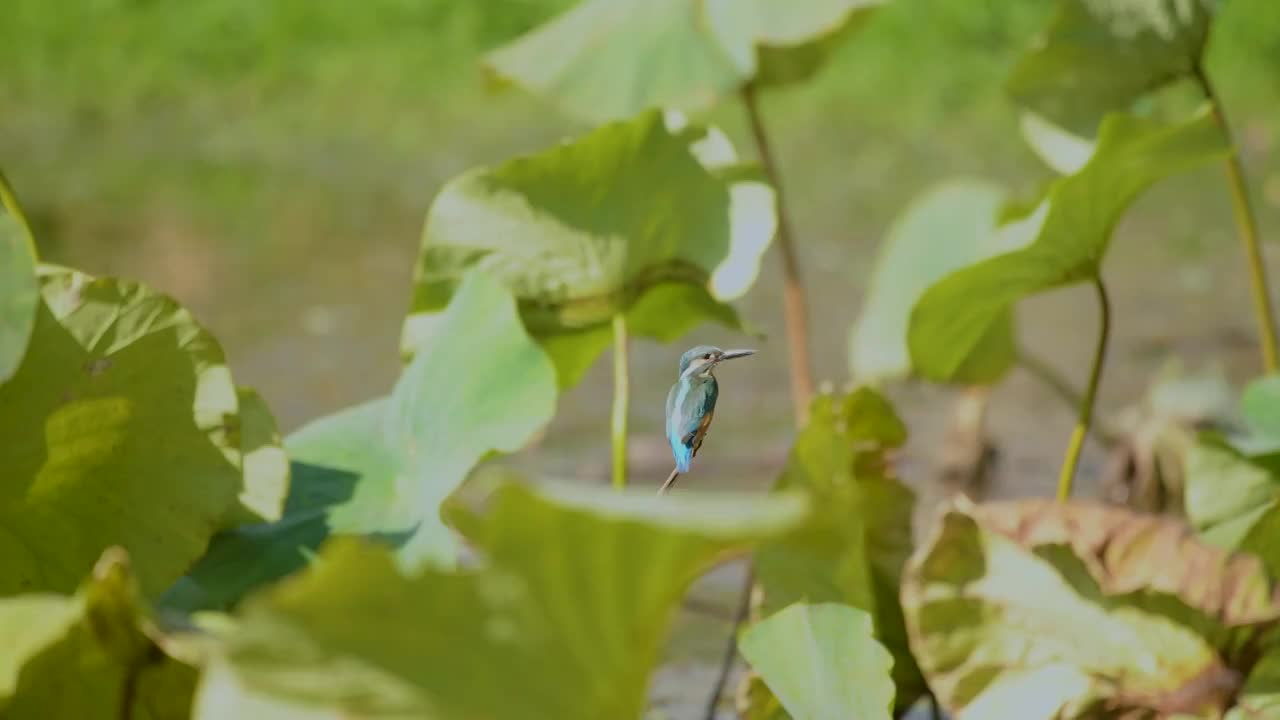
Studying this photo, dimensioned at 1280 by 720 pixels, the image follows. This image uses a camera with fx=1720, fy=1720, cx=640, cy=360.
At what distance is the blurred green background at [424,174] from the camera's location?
1.98 metres

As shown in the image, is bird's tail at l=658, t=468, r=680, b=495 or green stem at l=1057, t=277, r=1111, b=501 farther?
green stem at l=1057, t=277, r=1111, b=501

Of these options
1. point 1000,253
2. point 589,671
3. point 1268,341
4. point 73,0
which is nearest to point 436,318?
point 1000,253

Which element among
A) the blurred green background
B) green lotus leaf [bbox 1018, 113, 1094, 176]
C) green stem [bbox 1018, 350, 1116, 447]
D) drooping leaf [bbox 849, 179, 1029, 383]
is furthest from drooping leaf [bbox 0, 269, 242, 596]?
the blurred green background

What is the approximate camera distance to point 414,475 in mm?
609

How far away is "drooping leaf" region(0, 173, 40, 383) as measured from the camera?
46 cm

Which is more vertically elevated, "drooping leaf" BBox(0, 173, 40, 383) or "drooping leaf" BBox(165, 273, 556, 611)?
"drooping leaf" BBox(0, 173, 40, 383)

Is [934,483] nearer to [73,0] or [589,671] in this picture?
[589,671]

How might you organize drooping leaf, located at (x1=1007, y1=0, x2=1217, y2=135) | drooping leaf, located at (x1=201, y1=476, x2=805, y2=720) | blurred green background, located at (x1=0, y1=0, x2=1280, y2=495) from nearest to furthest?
1. drooping leaf, located at (x1=201, y1=476, x2=805, y2=720)
2. drooping leaf, located at (x1=1007, y1=0, x2=1217, y2=135)
3. blurred green background, located at (x1=0, y1=0, x2=1280, y2=495)

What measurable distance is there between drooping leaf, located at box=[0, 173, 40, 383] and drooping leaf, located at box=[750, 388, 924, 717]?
210mm

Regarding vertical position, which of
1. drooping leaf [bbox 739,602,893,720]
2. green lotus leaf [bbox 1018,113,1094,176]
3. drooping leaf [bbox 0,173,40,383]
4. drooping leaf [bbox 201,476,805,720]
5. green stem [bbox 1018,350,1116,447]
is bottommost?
green stem [bbox 1018,350,1116,447]

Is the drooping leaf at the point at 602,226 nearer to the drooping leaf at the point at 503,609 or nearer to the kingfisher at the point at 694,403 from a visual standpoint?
the kingfisher at the point at 694,403

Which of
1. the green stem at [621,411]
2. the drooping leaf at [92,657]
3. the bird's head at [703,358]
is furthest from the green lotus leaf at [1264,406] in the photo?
the drooping leaf at [92,657]

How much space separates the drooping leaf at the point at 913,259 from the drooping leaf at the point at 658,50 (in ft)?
1.62

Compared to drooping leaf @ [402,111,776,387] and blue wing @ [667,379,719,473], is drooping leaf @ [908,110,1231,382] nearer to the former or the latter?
drooping leaf @ [402,111,776,387]
